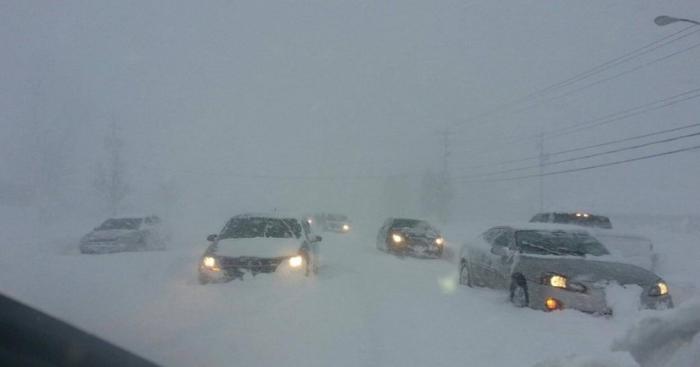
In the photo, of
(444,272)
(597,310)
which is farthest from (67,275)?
(444,272)

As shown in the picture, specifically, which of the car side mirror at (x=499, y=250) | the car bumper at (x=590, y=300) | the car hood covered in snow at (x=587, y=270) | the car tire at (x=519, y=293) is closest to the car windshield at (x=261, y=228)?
the car side mirror at (x=499, y=250)

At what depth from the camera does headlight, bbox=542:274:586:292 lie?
7906mm

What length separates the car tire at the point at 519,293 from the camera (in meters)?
8.69

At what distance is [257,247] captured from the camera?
1012cm

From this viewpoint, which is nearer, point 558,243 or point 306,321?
point 306,321

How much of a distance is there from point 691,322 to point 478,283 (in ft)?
26.7

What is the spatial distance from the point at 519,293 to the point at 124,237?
1483cm

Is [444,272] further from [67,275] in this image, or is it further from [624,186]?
[624,186]

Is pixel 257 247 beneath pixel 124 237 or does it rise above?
above

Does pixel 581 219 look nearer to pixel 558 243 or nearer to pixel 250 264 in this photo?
pixel 558 243

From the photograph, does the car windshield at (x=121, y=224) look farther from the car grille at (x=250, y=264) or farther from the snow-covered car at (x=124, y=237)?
the car grille at (x=250, y=264)

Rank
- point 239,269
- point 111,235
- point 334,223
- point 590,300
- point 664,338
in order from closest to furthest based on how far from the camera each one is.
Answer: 1. point 664,338
2. point 590,300
3. point 239,269
4. point 111,235
5. point 334,223

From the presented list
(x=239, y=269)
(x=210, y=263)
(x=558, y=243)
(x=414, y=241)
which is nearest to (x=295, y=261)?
(x=239, y=269)

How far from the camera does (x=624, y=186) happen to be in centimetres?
14050
